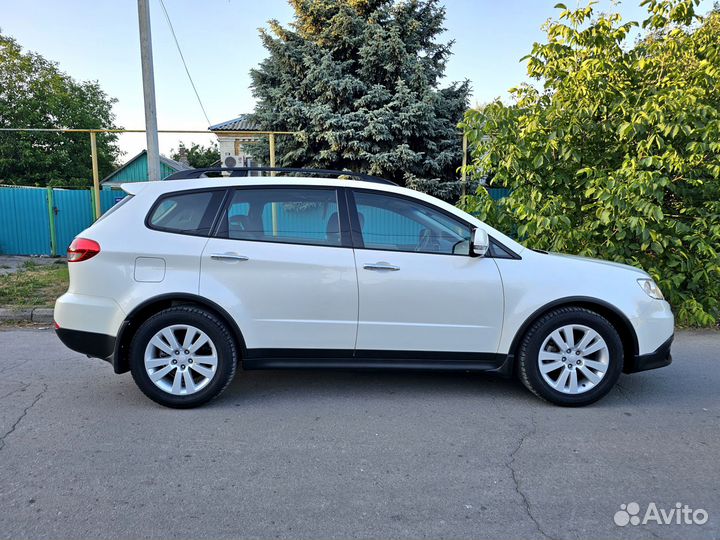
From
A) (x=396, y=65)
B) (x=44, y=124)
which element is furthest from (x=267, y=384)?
(x=44, y=124)

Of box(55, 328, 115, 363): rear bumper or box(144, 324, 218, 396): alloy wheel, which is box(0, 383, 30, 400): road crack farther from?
box(144, 324, 218, 396): alloy wheel

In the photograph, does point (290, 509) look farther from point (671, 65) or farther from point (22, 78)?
point (22, 78)

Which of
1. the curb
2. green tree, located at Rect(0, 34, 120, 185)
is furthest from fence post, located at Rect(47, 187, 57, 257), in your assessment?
green tree, located at Rect(0, 34, 120, 185)

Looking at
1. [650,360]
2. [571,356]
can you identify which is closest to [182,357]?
[571,356]

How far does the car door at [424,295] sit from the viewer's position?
3.82 metres

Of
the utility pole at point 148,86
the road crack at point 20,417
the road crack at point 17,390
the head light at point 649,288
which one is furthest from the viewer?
the utility pole at point 148,86

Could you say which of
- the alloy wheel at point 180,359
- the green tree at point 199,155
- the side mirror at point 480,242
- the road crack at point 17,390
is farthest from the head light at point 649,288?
the green tree at point 199,155

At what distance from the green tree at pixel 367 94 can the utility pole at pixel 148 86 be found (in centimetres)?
388

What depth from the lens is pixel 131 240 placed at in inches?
150

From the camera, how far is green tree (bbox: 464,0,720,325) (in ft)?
19.3

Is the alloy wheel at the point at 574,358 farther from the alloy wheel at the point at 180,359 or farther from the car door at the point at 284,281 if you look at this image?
the alloy wheel at the point at 180,359

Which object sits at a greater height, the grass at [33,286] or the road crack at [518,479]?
the road crack at [518,479]

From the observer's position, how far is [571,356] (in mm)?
3869

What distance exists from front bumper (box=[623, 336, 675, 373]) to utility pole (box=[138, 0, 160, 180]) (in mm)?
6779
